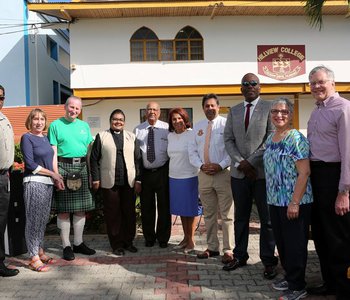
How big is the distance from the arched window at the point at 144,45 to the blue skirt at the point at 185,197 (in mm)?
10630

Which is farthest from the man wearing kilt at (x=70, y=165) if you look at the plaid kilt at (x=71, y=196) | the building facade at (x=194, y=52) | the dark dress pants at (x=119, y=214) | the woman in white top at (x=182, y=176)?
the building facade at (x=194, y=52)

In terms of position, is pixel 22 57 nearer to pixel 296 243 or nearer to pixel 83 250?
pixel 83 250

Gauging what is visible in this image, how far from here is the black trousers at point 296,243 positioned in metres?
3.55

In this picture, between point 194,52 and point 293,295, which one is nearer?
point 293,295

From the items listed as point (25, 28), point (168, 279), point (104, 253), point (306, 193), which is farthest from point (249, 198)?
point (25, 28)

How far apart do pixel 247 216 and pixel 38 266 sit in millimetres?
2492

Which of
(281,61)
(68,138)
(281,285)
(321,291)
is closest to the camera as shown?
(321,291)

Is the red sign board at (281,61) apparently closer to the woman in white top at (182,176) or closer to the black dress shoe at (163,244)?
the woman in white top at (182,176)

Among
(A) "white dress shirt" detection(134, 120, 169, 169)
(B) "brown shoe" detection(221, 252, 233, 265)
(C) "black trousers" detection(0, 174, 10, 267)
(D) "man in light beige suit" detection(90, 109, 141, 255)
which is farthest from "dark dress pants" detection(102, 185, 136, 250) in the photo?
(B) "brown shoe" detection(221, 252, 233, 265)

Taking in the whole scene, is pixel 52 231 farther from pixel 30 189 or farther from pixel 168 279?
pixel 168 279

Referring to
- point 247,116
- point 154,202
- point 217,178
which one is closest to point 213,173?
point 217,178

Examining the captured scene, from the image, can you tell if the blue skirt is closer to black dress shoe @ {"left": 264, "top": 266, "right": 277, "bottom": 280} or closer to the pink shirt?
black dress shoe @ {"left": 264, "top": 266, "right": 277, "bottom": 280}

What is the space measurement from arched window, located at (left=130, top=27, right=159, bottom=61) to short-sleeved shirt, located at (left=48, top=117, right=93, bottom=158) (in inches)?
409

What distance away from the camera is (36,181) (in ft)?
14.9
